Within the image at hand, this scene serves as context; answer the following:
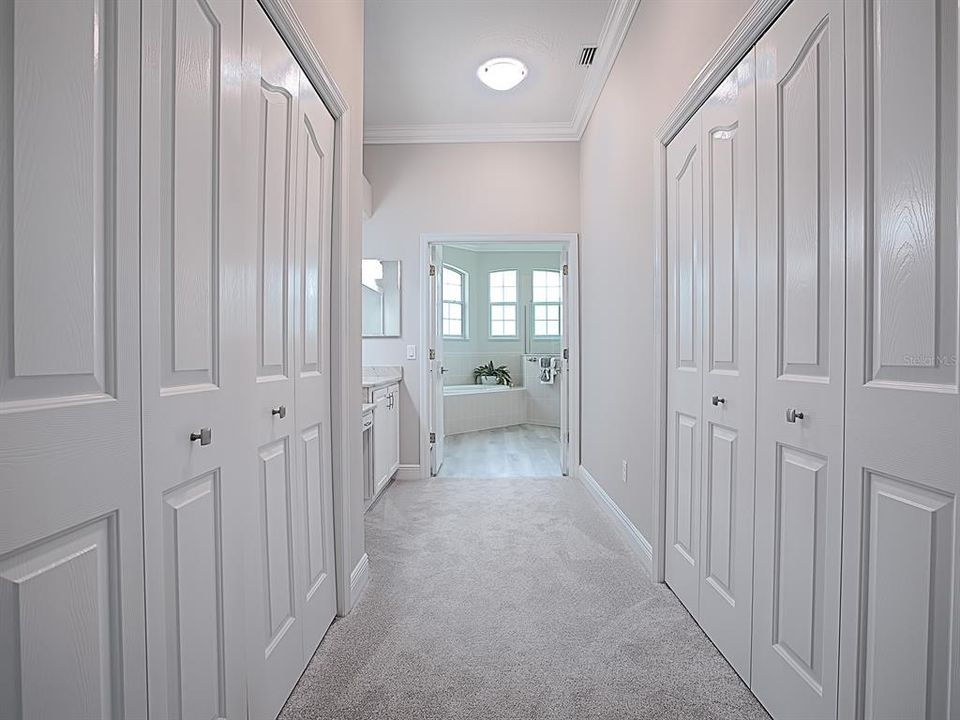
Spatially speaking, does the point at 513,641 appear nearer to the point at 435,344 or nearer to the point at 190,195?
the point at 190,195

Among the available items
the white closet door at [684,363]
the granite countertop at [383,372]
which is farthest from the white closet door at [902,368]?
the granite countertop at [383,372]

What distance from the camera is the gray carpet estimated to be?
172 cm

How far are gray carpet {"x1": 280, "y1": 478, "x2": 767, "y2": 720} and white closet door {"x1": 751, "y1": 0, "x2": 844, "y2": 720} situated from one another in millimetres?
291

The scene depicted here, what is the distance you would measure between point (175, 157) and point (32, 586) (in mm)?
759

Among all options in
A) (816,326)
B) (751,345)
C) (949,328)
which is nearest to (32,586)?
(949,328)

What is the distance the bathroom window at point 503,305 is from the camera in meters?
8.84

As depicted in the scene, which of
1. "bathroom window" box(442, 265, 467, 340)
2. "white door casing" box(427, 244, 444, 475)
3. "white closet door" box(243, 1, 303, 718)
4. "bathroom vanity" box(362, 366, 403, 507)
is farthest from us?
"bathroom window" box(442, 265, 467, 340)

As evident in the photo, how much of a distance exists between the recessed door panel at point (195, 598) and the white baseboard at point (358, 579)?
1.05 m

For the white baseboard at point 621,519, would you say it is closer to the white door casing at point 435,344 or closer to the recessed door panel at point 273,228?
the white door casing at point 435,344

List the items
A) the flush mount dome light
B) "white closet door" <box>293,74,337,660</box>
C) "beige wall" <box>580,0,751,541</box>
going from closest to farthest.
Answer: "white closet door" <box>293,74,337,660</box> → "beige wall" <box>580,0,751,541</box> → the flush mount dome light

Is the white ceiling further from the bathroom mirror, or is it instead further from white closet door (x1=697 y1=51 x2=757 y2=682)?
white closet door (x1=697 y1=51 x2=757 y2=682)

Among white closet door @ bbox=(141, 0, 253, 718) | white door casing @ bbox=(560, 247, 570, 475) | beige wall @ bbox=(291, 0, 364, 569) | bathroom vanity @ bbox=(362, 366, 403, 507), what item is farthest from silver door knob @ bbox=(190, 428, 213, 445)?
white door casing @ bbox=(560, 247, 570, 475)

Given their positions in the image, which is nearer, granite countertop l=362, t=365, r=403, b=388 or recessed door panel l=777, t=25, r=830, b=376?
recessed door panel l=777, t=25, r=830, b=376

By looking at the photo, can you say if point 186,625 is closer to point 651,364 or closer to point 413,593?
point 413,593
